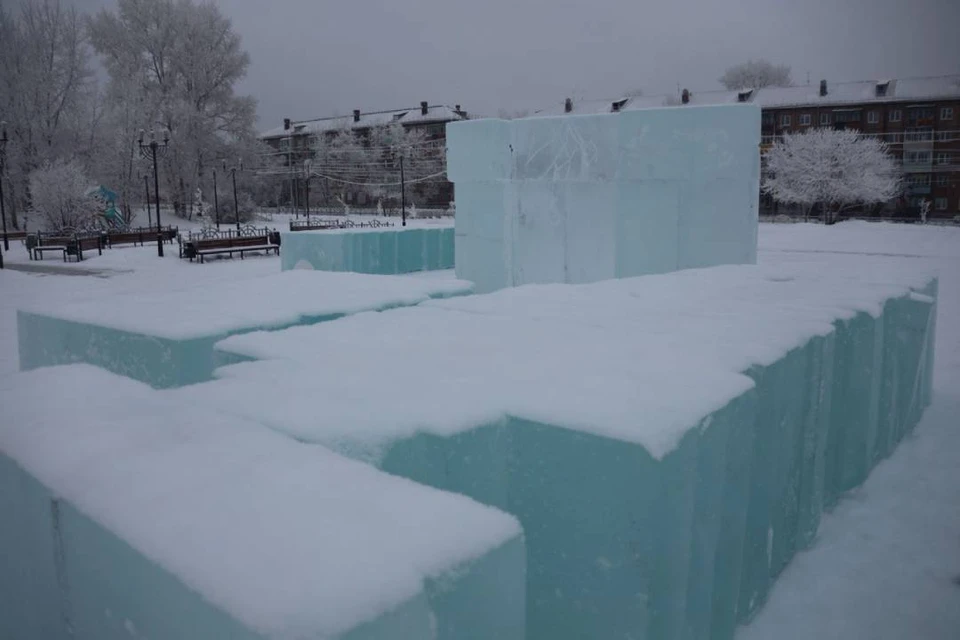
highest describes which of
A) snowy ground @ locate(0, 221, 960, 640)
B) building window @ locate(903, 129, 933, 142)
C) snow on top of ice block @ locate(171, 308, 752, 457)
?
building window @ locate(903, 129, 933, 142)

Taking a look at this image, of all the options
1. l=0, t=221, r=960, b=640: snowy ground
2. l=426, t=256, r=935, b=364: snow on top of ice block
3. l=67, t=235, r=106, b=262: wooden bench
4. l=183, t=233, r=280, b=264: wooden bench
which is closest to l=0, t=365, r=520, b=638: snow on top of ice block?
l=426, t=256, r=935, b=364: snow on top of ice block

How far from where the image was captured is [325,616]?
5.27 ft

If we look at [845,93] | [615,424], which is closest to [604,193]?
[615,424]

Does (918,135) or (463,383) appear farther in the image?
(918,135)

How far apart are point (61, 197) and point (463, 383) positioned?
31.2 metres

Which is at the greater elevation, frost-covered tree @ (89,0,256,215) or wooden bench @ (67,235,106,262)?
frost-covered tree @ (89,0,256,215)

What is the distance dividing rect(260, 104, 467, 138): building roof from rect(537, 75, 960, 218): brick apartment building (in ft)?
71.8

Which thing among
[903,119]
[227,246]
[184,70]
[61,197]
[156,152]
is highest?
[184,70]

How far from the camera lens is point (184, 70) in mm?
44750

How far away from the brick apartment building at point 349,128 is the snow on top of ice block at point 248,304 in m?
51.5

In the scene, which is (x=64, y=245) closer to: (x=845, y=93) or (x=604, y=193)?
(x=604, y=193)

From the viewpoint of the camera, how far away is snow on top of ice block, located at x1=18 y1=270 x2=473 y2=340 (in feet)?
18.5

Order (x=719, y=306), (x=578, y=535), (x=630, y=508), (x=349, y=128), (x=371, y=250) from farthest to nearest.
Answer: (x=349, y=128)
(x=371, y=250)
(x=719, y=306)
(x=578, y=535)
(x=630, y=508)

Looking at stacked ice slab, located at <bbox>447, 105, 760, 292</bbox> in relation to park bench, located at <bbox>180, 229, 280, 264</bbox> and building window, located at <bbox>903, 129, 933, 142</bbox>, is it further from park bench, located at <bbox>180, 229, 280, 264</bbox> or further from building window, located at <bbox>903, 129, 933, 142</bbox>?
building window, located at <bbox>903, 129, 933, 142</bbox>
